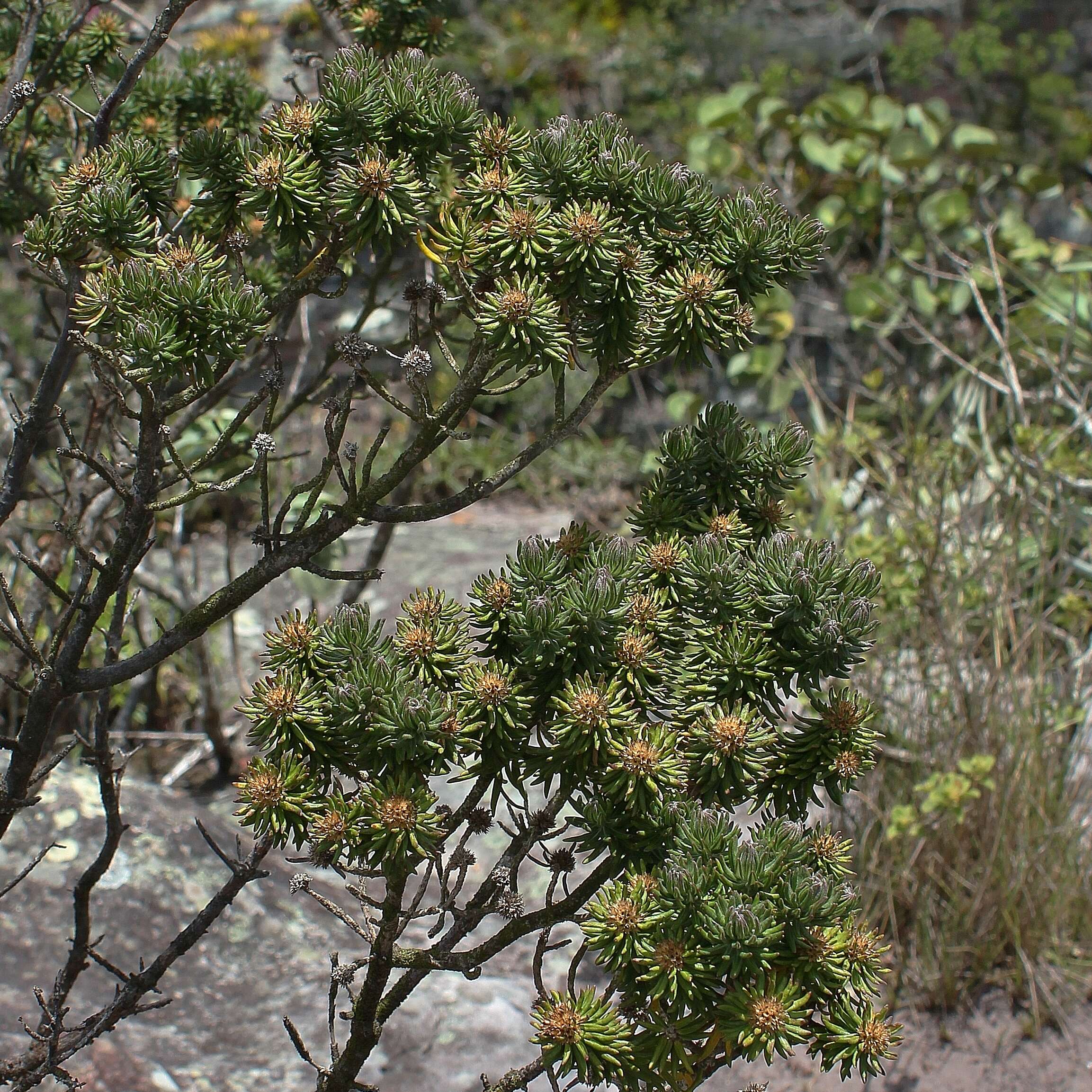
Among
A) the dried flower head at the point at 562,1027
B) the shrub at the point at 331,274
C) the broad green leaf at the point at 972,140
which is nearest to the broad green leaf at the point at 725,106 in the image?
the broad green leaf at the point at 972,140

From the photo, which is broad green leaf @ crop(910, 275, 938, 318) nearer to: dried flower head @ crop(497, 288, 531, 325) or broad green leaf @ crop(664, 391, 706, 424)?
broad green leaf @ crop(664, 391, 706, 424)

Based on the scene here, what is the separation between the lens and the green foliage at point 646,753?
4.50ft

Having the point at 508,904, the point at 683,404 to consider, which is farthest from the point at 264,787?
the point at 683,404

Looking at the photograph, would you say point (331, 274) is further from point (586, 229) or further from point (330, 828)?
point (330, 828)

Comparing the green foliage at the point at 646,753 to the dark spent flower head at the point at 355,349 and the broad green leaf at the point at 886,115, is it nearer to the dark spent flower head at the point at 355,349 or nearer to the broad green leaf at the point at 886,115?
the dark spent flower head at the point at 355,349

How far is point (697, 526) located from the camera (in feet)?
5.56

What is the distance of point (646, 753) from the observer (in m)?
1.42

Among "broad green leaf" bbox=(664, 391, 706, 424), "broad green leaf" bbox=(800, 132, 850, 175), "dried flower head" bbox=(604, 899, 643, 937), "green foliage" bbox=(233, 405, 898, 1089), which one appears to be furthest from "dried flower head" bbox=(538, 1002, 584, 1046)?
"broad green leaf" bbox=(800, 132, 850, 175)

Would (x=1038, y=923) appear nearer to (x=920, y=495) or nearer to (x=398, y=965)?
(x=920, y=495)

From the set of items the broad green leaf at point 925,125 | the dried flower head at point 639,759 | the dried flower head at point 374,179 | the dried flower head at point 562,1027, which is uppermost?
the broad green leaf at point 925,125

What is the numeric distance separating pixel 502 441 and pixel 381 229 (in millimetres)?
5348

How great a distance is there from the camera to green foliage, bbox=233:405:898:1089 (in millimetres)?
1370

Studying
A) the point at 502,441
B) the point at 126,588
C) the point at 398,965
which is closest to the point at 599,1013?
the point at 398,965

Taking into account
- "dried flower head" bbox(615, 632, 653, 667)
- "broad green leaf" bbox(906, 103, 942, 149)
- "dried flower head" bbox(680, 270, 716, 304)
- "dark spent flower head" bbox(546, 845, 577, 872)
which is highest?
"broad green leaf" bbox(906, 103, 942, 149)
